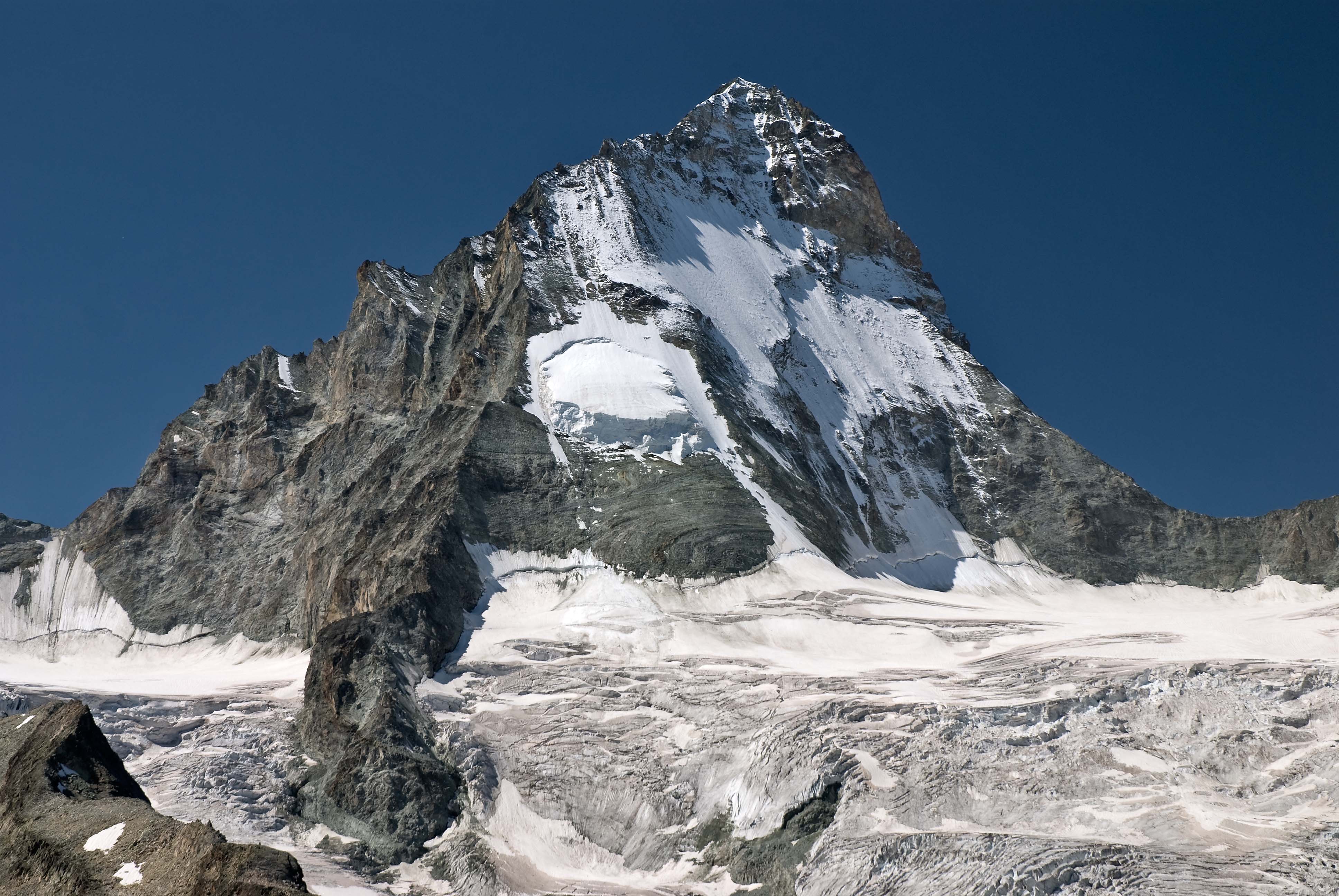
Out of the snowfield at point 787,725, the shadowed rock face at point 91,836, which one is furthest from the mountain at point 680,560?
the shadowed rock face at point 91,836

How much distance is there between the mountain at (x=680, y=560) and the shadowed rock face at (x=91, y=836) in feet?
48.5

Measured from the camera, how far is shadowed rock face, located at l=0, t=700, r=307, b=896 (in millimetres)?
17125

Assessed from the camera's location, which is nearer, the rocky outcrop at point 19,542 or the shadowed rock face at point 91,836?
the shadowed rock face at point 91,836

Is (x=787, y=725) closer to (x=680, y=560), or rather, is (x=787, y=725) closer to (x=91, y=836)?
(x=680, y=560)

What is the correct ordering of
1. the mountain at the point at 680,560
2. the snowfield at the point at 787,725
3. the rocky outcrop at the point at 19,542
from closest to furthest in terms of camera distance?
the snowfield at the point at 787,725
the mountain at the point at 680,560
the rocky outcrop at the point at 19,542

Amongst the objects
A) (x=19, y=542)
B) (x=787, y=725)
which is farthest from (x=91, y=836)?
(x=19, y=542)

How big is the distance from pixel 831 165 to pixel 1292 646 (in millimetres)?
88473

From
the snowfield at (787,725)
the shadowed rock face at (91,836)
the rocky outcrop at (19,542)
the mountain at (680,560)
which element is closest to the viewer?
the shadowed rock face at (91,836)

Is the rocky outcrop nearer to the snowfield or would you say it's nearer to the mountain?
the mountain

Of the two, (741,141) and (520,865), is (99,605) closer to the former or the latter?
(520,865)

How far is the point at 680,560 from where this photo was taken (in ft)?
200

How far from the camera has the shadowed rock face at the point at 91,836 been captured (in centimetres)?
1712

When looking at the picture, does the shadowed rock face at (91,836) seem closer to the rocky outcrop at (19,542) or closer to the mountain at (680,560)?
the mountain at (680,560)

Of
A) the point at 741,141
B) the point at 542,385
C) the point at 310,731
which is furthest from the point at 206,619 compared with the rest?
the point at 741,141
